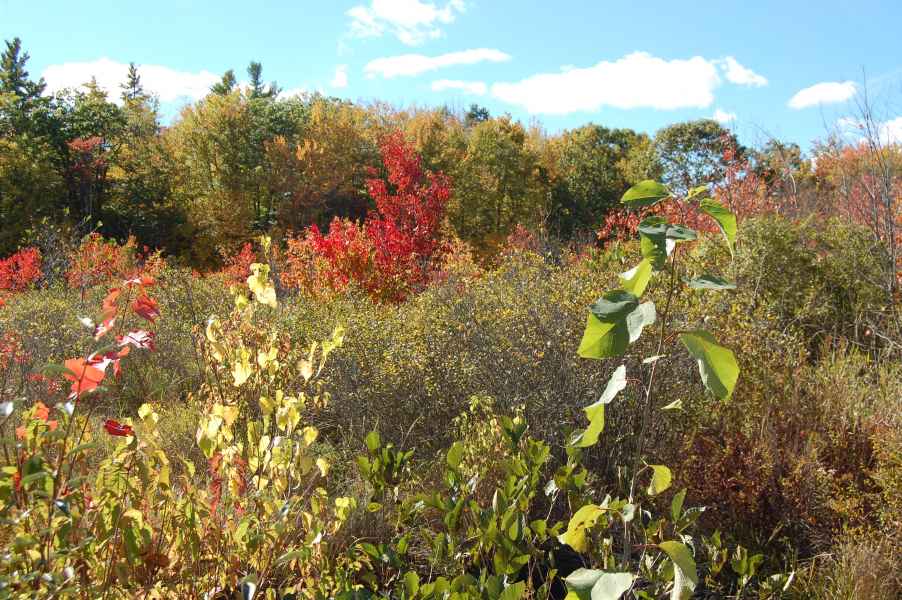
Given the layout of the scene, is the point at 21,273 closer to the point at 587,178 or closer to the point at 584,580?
the point at 584,580

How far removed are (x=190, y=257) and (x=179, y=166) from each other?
2696 mm

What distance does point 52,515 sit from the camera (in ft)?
5.77

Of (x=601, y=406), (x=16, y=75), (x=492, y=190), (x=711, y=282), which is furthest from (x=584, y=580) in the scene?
(x=16, y=75)

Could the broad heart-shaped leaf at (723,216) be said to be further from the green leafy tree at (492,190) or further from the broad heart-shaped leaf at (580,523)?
the green leafy tree at (492,190)

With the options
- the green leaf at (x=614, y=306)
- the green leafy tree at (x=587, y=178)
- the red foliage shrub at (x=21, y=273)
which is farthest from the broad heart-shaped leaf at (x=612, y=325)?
the green leafy tree at (x=587, y=178)

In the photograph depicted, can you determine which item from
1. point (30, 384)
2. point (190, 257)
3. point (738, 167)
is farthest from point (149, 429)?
point (190, 257)

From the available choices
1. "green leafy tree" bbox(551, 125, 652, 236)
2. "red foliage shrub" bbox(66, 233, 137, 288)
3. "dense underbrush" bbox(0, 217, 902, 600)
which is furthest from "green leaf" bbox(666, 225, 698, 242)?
"green leafy tree" bbox(551, 125, 652, 236)

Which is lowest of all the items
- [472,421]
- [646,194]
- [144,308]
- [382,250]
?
[472,421]

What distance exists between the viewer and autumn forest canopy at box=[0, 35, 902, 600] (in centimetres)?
178

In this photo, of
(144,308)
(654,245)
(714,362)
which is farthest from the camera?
(144,308)

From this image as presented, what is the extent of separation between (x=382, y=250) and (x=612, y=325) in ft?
28.4

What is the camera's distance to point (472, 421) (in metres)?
4.35

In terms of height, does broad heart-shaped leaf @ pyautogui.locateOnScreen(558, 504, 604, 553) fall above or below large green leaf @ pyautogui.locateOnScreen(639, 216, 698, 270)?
below

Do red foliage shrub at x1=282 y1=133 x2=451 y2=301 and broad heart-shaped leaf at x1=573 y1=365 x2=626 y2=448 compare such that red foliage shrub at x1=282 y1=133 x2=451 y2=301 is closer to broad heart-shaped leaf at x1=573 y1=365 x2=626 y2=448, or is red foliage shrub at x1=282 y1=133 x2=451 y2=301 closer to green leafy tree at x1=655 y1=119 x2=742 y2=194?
broad heart-shaped leaf at x1=573 y1=365 x2=626 y2=448
